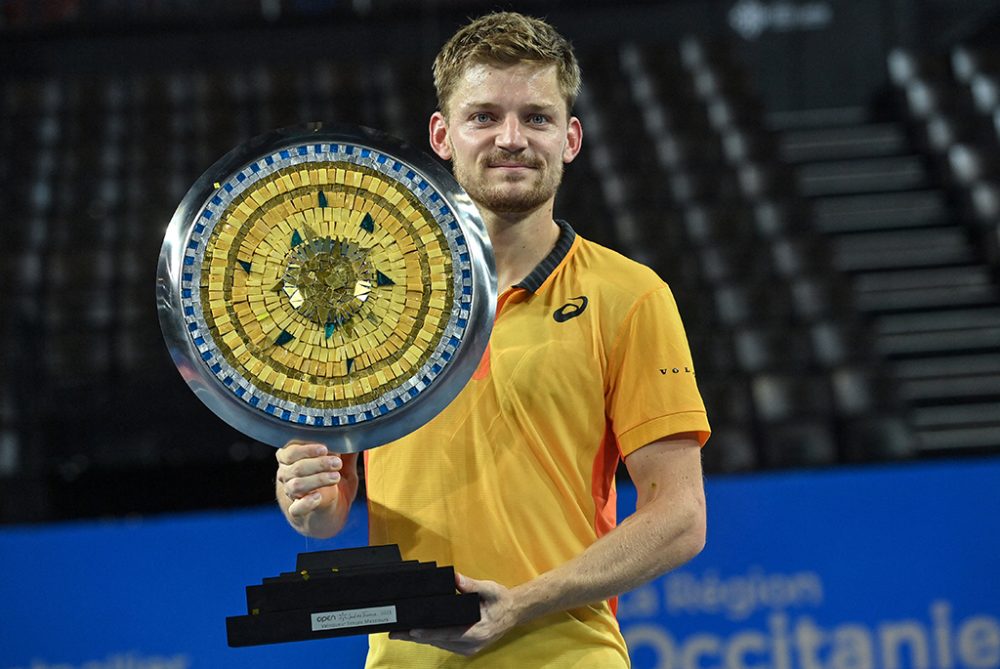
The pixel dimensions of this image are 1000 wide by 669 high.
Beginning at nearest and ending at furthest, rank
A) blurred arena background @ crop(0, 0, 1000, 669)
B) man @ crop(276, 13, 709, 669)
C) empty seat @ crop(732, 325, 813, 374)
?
man @ crop(276, 13, 709, 669)
blurred arena background @ crop(0, 0, 1000, 669)
empty seat @ crop(732, 325, 813, 374)

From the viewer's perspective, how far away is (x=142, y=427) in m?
4.84

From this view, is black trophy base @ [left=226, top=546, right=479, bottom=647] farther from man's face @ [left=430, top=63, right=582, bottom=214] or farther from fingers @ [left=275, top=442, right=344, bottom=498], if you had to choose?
man's face @ [left=430, top=63, right=582, bottom=214]

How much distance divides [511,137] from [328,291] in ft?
1.06

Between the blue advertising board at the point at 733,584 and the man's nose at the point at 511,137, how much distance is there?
6.16ft

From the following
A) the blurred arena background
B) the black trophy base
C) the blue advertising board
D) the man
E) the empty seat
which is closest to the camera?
the black trophy base

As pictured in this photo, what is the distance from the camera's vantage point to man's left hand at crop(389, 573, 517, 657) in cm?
167

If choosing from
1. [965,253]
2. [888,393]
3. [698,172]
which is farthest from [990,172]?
[888,393]

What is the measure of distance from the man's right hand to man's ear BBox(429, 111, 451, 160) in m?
0.46

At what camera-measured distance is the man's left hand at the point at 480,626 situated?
1.67 metres

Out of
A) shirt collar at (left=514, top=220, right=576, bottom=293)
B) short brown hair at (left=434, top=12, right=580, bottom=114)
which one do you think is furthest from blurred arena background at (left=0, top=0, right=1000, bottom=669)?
short brown hair at (left=434, top=12, right=580, bottom=114)

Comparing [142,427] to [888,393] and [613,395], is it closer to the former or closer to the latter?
[888,393]

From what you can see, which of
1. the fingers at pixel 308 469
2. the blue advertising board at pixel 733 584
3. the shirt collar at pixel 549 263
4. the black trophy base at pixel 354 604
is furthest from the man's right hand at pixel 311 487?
the blue advertising board at pixel 733 584

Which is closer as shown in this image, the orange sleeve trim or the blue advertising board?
the orange sleeve trim

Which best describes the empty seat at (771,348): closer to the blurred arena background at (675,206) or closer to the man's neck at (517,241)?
the blurred arena background at (675,206)
